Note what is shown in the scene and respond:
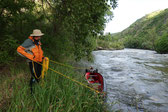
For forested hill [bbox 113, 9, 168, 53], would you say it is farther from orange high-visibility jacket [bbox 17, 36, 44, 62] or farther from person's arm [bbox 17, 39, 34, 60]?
person's arm [bbox 17, 39, 34, 60]

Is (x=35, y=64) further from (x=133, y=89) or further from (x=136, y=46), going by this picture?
(x=136, y=46)

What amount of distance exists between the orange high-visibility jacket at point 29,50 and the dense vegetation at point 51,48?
859 mm

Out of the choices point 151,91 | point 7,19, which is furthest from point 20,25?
point 151,91

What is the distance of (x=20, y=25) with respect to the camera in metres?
6.77

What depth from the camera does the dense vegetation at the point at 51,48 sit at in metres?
2.97

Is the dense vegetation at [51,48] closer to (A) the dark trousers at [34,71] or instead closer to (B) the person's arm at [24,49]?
(A) the dark trousers at [34,71]

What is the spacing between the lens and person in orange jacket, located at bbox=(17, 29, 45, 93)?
3.68 meters

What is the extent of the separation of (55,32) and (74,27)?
13.3ft

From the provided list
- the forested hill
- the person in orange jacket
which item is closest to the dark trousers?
the person in orange jacket

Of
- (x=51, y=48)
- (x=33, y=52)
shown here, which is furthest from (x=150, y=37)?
(x=33, y=52)

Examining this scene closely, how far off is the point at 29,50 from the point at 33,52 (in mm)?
135

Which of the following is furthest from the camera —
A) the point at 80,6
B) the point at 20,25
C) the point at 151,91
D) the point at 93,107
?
the point at 151,91

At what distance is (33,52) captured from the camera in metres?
3.85

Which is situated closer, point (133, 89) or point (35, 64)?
point (35, 64)
